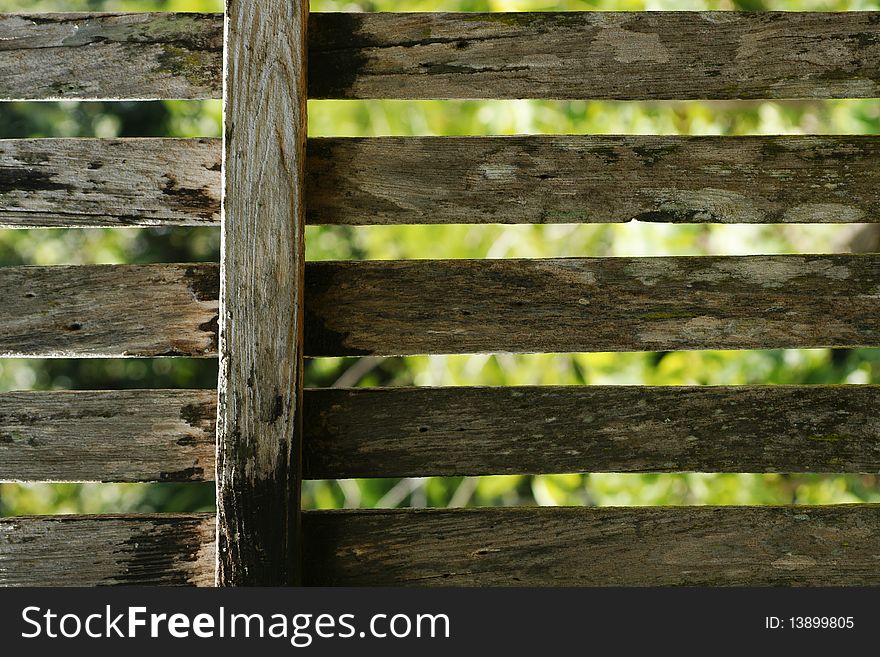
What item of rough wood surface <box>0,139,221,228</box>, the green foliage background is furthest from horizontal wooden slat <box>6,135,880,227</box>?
the green foliage background

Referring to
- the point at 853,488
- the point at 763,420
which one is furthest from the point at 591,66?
the point at 853,488

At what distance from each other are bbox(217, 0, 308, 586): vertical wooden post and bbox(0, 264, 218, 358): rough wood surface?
0.25 feet

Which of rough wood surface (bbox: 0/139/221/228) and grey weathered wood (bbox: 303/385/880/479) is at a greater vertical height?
rough wood surface (bbox: 0/139/221/228)

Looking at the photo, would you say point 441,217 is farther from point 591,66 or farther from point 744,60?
point 744,60

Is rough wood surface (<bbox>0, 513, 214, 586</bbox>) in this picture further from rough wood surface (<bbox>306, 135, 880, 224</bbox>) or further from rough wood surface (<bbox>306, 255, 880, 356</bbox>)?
rough wood surface (<bbox>306, 135, 880, 224</bbox>)

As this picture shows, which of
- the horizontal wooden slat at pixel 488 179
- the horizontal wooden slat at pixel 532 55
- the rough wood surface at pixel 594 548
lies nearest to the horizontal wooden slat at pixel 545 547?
the rough wood surface at pixel 594 548

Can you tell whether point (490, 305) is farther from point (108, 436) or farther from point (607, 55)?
point (108, 436)

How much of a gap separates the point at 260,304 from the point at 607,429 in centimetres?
54

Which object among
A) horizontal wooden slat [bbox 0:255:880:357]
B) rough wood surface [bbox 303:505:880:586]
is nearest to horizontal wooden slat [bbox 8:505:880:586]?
rough wood surface [bbox 303:505:880:586]

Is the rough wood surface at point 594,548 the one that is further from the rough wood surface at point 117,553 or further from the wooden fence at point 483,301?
the rough wood surface at point 117,553

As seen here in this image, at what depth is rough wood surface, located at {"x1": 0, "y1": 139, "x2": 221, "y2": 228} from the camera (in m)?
1.04

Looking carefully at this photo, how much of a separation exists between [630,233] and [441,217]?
3.73 feet

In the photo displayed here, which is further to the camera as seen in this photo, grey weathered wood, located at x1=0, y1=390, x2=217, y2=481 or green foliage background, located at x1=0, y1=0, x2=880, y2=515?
green foliage background, located at x1=0, y1=0, x2=880, y2=515

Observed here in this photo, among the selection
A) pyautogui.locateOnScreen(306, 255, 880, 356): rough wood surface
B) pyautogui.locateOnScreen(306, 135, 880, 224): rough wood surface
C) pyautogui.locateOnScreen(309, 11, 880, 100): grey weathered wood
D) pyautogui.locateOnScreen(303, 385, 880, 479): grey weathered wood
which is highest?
pyautogui.locateOnScreen(309, 11, 880, 100): grey weathered wood
